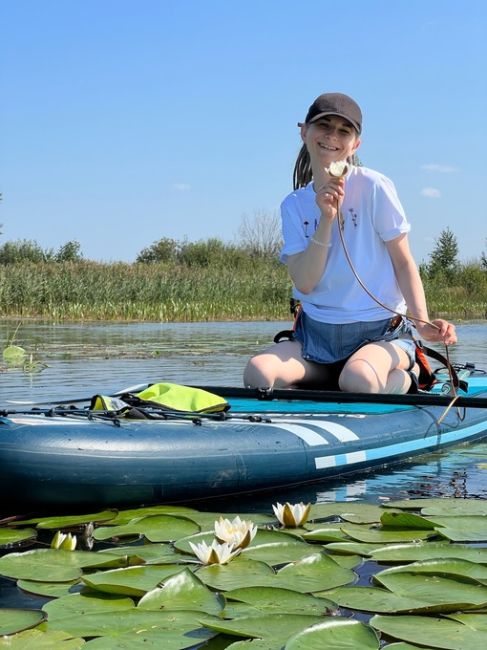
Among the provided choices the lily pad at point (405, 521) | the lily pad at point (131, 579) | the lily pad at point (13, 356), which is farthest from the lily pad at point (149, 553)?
the lily pad at point (13, 356)

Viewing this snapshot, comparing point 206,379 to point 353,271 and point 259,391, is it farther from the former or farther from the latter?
point 353,271

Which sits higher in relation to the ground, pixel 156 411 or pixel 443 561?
pixel 156 411

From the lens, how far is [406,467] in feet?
11.6

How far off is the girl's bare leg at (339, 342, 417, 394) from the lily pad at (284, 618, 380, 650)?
6.73ft

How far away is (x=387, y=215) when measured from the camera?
12.0ft

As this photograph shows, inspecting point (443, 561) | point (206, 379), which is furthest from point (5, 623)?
point (206, 379)

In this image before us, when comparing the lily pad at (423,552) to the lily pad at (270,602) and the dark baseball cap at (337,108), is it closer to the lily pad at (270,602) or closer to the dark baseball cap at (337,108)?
the lily pad at (270,602)

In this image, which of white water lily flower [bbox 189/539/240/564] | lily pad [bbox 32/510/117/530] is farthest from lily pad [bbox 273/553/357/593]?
lily pad [bbox 32/510/117/530]

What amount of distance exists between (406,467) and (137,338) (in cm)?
858

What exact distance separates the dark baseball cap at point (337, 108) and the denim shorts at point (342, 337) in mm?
773

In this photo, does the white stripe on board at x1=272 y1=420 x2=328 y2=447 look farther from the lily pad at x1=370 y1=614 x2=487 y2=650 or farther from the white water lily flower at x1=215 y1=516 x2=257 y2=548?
the lily pad at x1=370 y1=614 x2=487 y2=650

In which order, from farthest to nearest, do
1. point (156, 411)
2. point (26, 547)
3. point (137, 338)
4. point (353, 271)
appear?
point (137, 338) → point (353, 271) → point (156, 411) → point (26, 547)

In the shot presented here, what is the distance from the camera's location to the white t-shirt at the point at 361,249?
3689mm

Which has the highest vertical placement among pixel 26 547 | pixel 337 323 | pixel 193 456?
pixel 337 323
